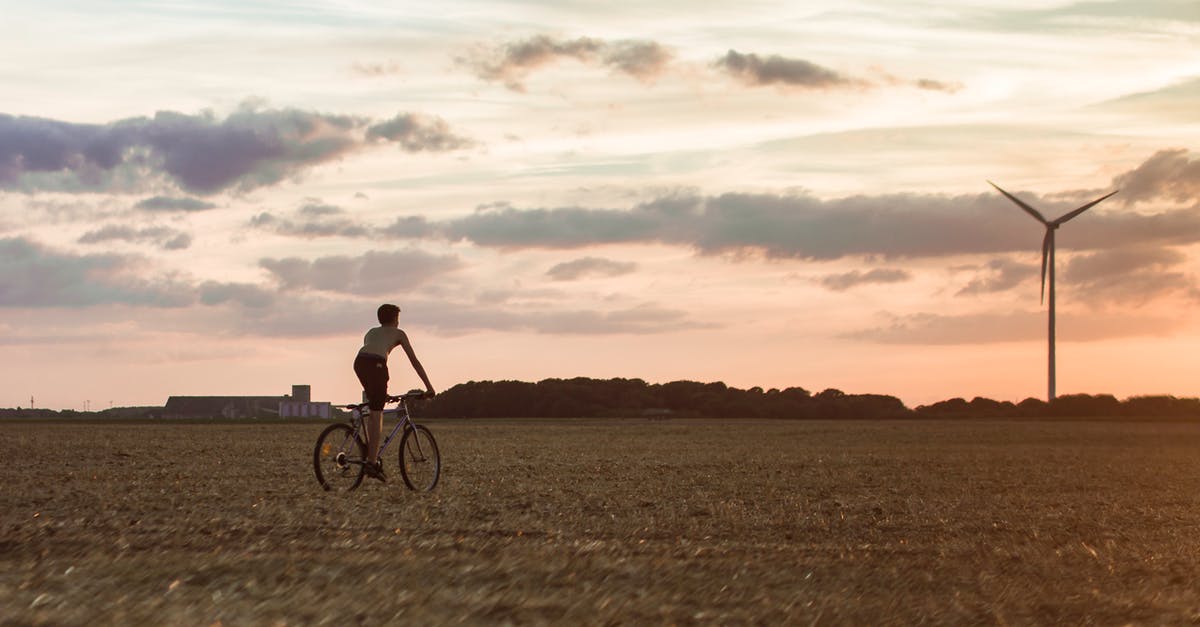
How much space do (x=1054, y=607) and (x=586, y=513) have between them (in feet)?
21.8

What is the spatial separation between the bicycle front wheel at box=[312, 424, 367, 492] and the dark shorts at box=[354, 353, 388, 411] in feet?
1.69

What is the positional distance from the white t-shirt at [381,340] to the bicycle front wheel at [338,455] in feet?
3.48

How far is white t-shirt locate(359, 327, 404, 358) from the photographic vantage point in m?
17.4

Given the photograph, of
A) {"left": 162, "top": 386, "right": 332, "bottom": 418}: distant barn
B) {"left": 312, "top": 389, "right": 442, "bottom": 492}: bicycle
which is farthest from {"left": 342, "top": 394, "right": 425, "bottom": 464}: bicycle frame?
{"left": 162, "top": 386, "right": 332, "bottom": 418}: distant barn

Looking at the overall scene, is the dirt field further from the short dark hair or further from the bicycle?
the short dark hair

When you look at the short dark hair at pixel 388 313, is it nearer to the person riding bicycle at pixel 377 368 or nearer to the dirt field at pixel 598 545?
the person riding bicycle at pixel 377 368

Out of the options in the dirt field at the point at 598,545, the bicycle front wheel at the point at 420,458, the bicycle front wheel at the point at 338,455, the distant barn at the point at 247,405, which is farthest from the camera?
the distant barn at the point at 247,405

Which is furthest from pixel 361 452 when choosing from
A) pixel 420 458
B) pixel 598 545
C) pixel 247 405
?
pixel 247 405

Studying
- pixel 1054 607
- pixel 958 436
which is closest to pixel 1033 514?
pixel 1054 607

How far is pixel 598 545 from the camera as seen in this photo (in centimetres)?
1077

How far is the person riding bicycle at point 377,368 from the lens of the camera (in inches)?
682

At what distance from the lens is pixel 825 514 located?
14586mm

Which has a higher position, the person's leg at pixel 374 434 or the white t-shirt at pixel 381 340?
the white t-shirt at pixel 381 340

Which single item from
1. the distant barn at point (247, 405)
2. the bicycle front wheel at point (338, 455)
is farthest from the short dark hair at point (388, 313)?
the distant barn at point (247, 405)
